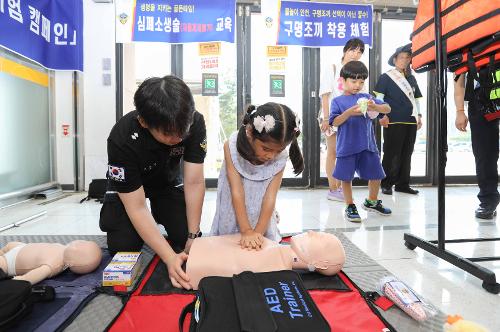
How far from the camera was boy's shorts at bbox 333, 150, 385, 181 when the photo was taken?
222 centimetres

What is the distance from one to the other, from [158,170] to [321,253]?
28.7 inches

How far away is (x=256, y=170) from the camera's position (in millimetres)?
1430

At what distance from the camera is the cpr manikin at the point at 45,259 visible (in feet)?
3.94

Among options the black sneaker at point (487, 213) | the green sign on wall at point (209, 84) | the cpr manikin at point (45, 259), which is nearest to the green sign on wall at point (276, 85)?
the green sign on wall at point (209, 84)

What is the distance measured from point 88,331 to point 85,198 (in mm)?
2313

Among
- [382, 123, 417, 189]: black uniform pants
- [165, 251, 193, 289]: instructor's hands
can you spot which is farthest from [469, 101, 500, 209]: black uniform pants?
[165, 251, 193, 289]: instructor's hands

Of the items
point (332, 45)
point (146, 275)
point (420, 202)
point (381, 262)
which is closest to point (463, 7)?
point (381, 262)

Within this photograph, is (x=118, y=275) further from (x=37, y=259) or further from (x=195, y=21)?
(x=195, y=21)

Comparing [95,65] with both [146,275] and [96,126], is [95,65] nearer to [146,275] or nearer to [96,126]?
[96,126]

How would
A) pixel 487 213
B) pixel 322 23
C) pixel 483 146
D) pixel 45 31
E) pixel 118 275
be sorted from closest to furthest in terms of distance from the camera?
pixel 118 275 < pixel 483 146 < pixel 487 213 < pixel 45 31 < pixel 322 23

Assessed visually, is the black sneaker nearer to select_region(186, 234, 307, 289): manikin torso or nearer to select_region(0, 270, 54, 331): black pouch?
select_region(186, 234, 307, 289): manikin torso

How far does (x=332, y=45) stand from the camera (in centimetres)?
365

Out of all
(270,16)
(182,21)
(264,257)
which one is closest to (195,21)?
(182,21)

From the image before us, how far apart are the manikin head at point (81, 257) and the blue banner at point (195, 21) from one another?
2618 millimetres
